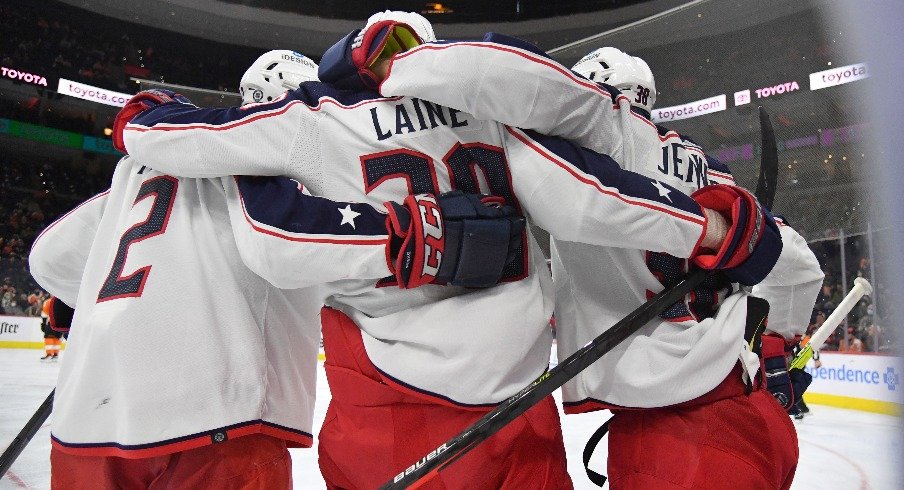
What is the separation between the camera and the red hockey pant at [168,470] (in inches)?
48.2

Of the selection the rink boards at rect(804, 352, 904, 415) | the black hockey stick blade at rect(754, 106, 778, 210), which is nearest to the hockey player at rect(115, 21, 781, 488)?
the black hockey stick blade at rect(754, 106, 778, 210)

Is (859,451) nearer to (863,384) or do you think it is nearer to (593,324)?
(863,384)

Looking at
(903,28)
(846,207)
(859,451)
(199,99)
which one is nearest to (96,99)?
(199,99)

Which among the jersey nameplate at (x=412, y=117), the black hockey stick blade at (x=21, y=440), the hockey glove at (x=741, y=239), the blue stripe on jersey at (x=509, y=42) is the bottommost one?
the black hockey stick blade at (x=21, y=440)

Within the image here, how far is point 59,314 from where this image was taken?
1.70 meters

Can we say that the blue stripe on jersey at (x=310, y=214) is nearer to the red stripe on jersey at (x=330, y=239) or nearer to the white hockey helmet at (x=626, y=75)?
the red stripe on jersey at (x=330, y=239)

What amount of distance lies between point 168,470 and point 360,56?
76 centimetres

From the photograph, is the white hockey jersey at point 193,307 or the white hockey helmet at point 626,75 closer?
the white hockey jersey at point 193,307

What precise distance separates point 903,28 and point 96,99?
1569 centimetres

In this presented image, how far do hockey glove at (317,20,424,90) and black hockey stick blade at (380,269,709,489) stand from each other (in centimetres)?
55

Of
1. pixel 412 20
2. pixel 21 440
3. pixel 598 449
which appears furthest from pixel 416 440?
pixel 598 449

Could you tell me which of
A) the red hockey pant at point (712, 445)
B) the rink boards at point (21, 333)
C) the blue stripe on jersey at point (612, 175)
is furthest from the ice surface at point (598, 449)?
the rink boards at point (21, 333)

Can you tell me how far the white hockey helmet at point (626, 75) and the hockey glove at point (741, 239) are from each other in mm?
461

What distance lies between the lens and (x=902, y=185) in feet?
2.24
